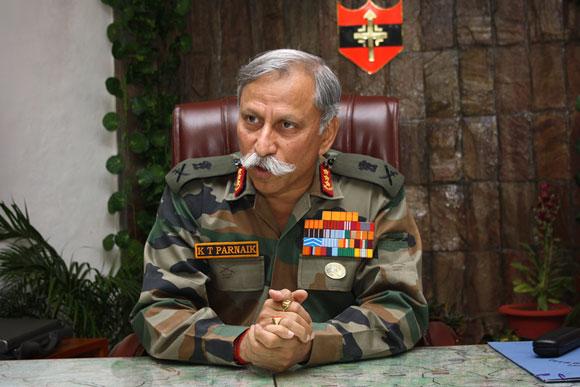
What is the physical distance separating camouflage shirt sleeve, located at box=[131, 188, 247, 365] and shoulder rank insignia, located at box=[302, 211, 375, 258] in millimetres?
265

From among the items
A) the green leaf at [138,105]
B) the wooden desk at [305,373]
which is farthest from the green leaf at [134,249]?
the wooden desk at [305,373]

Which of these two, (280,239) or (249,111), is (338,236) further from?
(249,111)

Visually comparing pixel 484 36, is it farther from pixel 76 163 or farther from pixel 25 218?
pixel 25 218

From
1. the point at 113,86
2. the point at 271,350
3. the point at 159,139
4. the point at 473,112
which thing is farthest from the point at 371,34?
the point at 271,350

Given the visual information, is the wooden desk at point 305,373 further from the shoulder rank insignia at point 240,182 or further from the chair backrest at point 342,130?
the chair backrest at point 342,130

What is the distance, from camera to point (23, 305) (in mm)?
3090

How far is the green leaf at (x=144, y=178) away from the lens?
11.9 ft

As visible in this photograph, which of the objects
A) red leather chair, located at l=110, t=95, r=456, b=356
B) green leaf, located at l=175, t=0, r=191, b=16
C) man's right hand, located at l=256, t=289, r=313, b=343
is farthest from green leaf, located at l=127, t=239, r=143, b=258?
man's right hand, located at l=256, t=289, r=313, b=343

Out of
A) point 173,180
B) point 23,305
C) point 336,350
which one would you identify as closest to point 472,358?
point 336,350

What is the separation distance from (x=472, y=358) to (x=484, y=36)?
2.65 m

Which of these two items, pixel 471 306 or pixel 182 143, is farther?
pixel 471 306

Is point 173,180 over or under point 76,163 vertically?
under

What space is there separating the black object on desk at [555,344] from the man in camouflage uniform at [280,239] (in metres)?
0.27

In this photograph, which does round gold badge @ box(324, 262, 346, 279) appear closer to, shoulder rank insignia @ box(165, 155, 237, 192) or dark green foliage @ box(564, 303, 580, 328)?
shoulder rank insignia @ box(165, 155, 237, 192)
